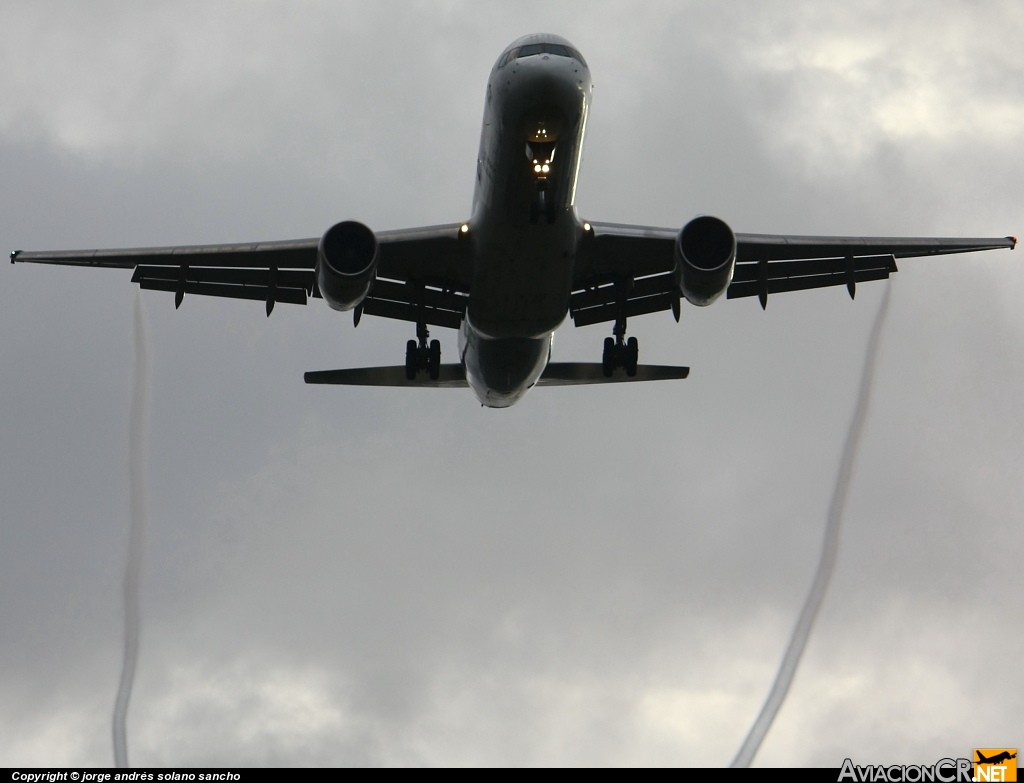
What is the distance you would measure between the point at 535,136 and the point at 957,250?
10.5 meters

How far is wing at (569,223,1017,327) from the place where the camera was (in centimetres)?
2628

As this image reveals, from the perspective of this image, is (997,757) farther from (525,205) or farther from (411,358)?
(525,205)

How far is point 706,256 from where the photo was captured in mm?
23766

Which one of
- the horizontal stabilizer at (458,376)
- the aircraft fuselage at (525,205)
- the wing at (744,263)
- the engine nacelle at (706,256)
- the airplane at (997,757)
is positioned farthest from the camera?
the horizontal stabilizer at (458,376)

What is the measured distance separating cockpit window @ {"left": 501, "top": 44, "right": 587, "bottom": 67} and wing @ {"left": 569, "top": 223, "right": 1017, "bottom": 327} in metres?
4.06

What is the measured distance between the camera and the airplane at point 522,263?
23031 mm

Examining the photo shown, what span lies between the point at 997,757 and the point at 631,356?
1227cm

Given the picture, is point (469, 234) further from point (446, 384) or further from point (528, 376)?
point (446, 384)

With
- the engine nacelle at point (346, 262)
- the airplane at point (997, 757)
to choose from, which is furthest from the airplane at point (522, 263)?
the airplane at point (997, 757)

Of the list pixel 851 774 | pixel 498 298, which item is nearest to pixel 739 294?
pixel 498 298

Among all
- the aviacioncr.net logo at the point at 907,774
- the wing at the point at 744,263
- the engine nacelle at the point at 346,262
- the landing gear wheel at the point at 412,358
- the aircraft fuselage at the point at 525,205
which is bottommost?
the aviacioncr.net logo at the point at 907,774

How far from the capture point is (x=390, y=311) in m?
29.8

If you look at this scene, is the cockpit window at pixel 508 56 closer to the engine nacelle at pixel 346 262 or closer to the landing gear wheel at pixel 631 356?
the engine nacelle at pixel 346 262

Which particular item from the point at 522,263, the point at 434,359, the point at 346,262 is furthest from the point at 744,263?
the point at 346,262
